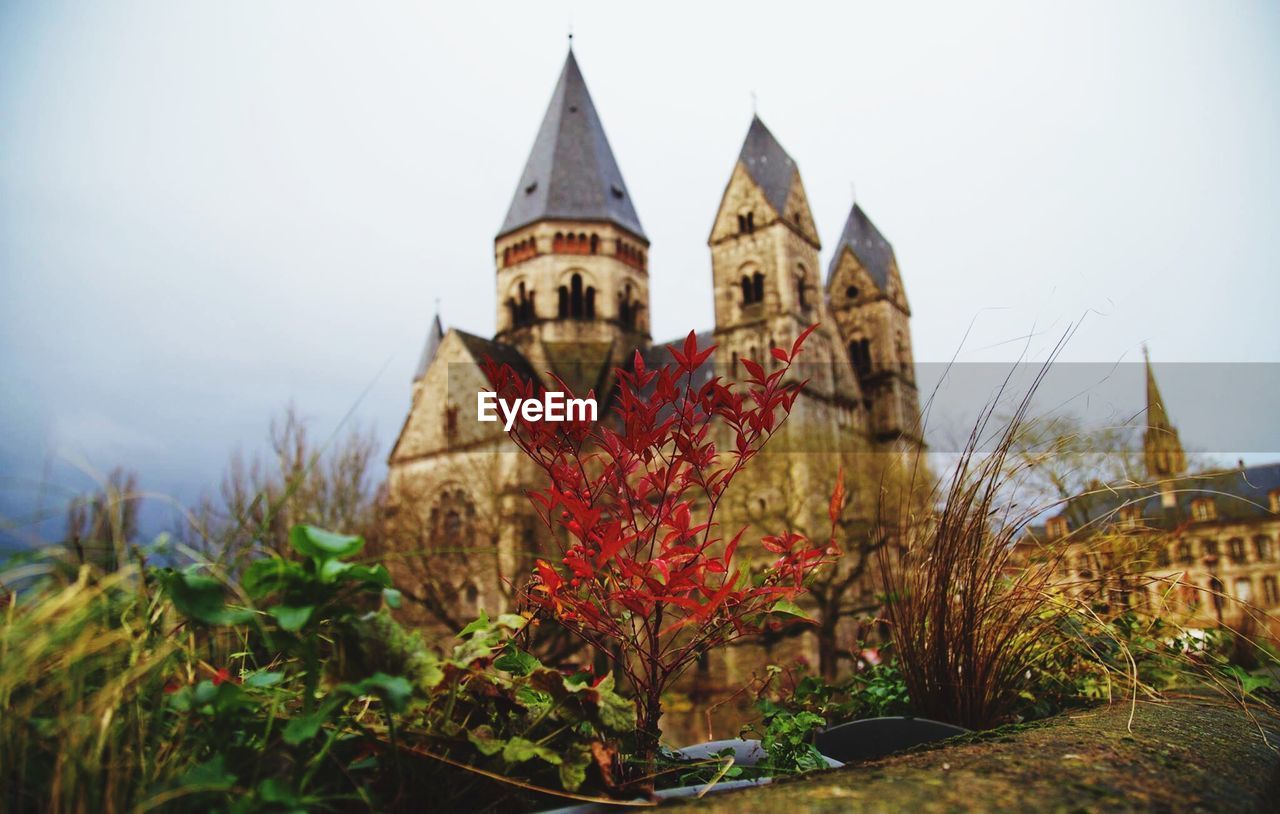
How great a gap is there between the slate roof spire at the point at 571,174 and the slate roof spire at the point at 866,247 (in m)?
10.4

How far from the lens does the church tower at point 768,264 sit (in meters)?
29.8

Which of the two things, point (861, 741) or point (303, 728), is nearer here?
point (303, 728)

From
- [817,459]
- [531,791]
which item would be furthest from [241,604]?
[817,459]

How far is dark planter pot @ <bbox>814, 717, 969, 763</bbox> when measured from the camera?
2.24m

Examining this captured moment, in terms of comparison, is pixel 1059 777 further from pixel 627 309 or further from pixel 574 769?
pixel 627 309

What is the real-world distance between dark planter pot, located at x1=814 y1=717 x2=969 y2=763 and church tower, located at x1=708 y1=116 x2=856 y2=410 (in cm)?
2686

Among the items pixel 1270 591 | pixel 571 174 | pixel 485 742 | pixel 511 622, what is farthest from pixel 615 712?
pixel 571 174

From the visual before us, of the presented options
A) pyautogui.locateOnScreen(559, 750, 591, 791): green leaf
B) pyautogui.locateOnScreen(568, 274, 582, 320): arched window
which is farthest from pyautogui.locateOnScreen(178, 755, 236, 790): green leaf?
pyautogui.locateOnScreen(568, 274, 582, 320): arched window

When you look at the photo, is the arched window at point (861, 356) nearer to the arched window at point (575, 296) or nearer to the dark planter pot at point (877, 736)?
the arched window at point (575, 296)

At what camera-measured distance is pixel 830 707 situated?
3.04 metres

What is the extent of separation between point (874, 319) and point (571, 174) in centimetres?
1534

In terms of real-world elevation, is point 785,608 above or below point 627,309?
below

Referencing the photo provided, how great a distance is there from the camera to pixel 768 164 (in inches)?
1264

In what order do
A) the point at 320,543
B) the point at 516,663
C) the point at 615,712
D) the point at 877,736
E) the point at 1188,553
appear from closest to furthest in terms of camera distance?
the point at 320,543 < the point at 615,712 < the point at 516,663 < the point at 877,736 < the point at 1188,553
